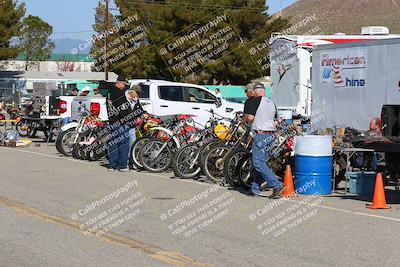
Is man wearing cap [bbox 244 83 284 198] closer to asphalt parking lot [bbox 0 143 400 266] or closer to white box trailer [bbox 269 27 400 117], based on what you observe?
asphalt parking lot [bbox 0 143 400 266]

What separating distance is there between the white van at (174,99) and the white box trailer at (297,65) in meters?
1.74

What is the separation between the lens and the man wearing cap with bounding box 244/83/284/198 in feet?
41.8

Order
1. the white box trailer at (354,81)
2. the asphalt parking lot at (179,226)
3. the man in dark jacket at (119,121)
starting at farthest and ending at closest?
the white box trailer at (354,81)
the man in dark jacket at (119,121)
the asphalt parking lot at (179,226)

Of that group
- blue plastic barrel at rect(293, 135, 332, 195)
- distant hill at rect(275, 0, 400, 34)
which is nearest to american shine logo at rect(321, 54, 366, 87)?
blue plastic barrel at rect(293, 135, 332, 195)

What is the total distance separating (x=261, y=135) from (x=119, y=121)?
4778 millimetres

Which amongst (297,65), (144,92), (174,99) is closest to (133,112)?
(144,92)

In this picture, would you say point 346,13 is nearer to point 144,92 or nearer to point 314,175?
point 144,92

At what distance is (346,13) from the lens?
165 m

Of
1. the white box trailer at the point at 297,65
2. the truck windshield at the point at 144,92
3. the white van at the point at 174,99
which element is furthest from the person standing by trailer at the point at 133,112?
the white box trailer at the point at 297,65

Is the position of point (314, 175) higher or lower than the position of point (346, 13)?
lower

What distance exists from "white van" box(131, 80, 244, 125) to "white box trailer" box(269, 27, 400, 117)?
174 cm

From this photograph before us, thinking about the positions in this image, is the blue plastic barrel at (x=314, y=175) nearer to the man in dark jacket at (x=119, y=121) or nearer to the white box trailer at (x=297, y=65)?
the man in dark jacket at (x=119, y=121)

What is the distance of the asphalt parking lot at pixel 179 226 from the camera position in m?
8.30

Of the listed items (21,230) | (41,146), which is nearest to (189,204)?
(21,230)
